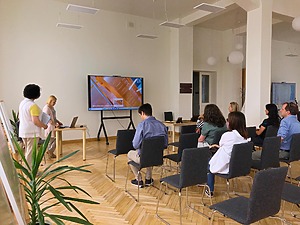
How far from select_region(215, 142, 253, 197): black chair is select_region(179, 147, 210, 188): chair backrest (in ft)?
1.05

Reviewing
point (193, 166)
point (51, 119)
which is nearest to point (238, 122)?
point (193, 166)

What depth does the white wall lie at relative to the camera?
6562 mm

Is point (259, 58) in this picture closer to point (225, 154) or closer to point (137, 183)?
point (225, 154)

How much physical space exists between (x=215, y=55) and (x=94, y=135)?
557 centimetres

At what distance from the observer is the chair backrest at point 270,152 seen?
3.30 metres

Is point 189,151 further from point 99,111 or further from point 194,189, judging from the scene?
point 99,111

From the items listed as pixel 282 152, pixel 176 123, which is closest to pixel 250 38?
pixel 176 123

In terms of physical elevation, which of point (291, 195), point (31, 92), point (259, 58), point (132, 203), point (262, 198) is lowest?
point (132, 203)

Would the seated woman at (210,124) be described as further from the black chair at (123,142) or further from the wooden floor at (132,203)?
the black chair at (123,142)

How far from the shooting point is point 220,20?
29.1 ft

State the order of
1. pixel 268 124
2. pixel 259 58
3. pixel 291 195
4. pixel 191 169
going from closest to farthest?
pixel 291 195
pixel 191 169
pixel 268 124
pixel 259 58

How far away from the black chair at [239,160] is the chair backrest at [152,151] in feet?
2.91

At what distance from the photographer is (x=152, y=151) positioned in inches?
135

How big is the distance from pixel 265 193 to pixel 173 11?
6991 mm
